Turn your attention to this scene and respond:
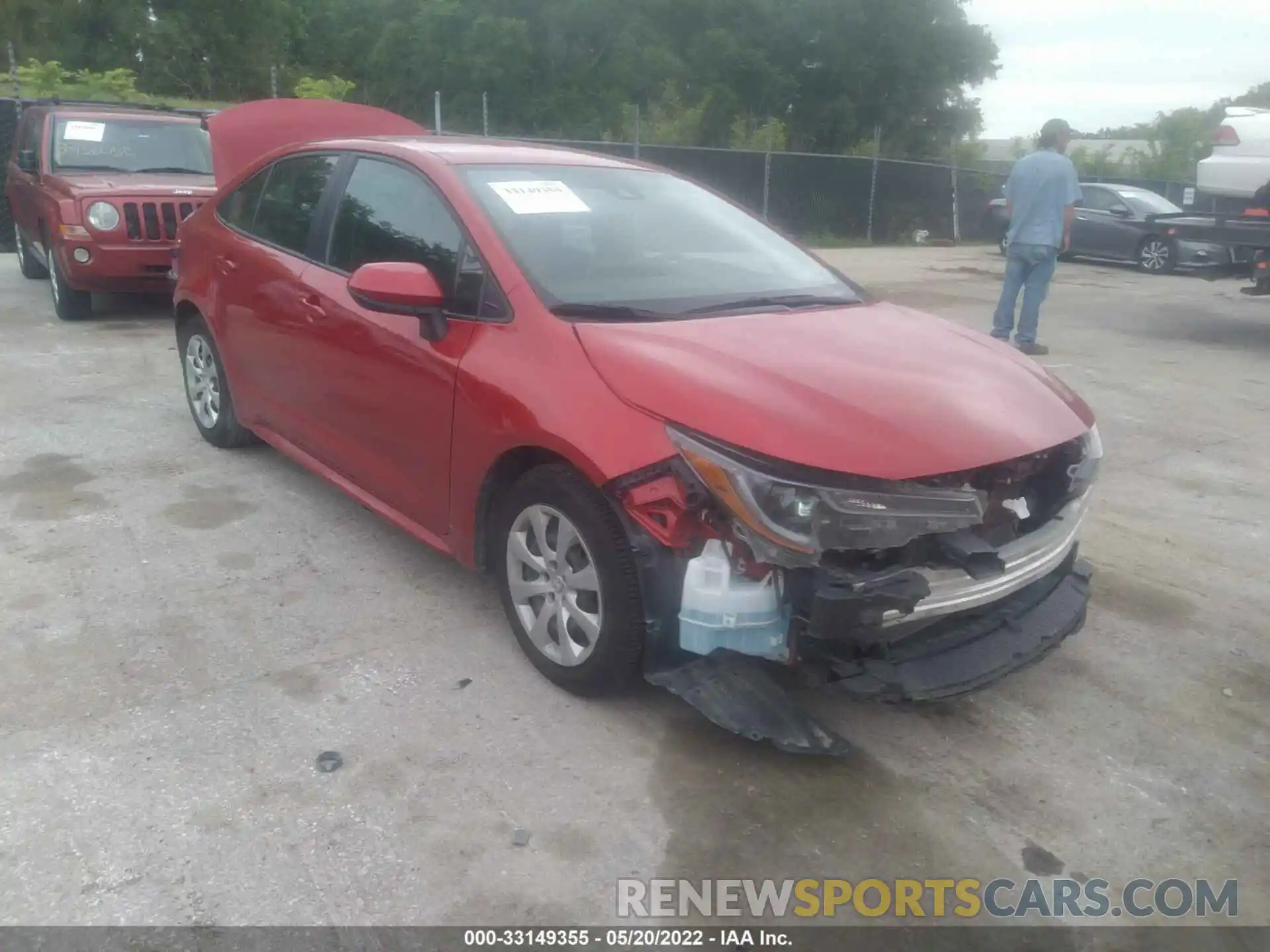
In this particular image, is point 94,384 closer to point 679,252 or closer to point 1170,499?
point 679,252

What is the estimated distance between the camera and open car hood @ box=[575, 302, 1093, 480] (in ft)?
9.48

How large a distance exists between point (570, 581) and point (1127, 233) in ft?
58.2

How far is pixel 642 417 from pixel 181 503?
290 centimetres

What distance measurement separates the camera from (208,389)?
566cm

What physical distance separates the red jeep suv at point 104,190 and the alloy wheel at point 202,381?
3.63 metres

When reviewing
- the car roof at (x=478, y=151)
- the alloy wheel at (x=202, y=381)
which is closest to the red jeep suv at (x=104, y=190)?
the alloy wheel at (x=202, y=381)

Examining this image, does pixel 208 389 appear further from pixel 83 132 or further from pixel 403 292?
pixel 83 132

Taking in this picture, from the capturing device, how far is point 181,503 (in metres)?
4.97

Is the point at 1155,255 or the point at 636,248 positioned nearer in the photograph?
the point at 636,248

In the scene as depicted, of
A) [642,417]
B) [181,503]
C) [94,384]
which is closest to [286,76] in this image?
[94,384]

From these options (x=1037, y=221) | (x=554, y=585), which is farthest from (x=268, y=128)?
(x=1037, y=221)

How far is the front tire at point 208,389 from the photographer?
5.45 metres

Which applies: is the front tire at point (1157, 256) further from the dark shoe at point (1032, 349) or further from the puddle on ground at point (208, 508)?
the puddle on ground at point (208, 508)

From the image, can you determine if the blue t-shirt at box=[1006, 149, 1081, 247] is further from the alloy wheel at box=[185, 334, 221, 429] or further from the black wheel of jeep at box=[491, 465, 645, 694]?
the black wheel of jeep at box=[491, 465, 645, 694]
